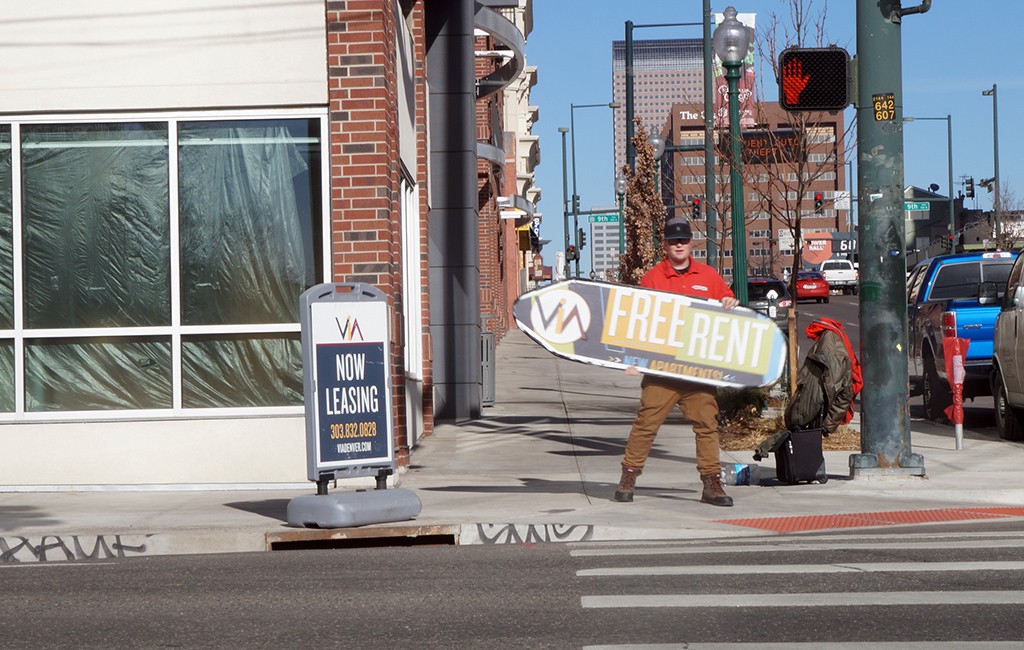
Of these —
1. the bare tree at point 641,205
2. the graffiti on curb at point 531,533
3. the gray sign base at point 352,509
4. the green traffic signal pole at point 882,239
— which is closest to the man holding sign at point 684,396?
the graffiti on curb at point 531,533

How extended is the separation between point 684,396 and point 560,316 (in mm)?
1046

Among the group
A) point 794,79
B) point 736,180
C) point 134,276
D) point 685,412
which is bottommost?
point 685,412

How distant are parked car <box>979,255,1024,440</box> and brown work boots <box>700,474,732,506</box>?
18.5 feet

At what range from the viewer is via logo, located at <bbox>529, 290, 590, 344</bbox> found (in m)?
10.1

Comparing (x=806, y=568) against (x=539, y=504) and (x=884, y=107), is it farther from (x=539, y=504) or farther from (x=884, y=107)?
(x=884, y=107)

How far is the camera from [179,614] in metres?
6.50

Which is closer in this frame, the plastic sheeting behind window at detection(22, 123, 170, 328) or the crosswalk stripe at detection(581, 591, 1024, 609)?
the crosswalk stripe at detection(581, 591, 1024, 609)

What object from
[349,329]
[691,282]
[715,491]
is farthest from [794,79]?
[349,329]

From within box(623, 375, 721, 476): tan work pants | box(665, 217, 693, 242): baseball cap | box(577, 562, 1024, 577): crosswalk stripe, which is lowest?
box(577, 562, 1024, 577): crosswalk stripe

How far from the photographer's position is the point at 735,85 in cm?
1816

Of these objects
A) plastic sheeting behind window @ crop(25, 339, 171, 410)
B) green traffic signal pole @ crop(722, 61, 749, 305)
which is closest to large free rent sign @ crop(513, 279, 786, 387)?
plastic sheeting behind window @ crop(25, 339, 171, 410)

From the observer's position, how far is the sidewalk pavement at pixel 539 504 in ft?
30.1

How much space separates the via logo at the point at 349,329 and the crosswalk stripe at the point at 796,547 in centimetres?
235

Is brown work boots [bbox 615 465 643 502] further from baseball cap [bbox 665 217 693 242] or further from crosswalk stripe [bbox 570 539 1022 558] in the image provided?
crosswalk stripe [bbox 570 539 1022 558]
